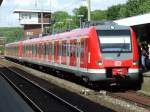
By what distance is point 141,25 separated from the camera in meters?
25.8

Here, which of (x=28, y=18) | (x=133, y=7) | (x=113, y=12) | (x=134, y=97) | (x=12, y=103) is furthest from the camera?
(x=28, y=18)

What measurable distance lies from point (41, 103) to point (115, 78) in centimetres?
352

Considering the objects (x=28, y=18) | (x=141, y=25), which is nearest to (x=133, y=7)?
(x=28, y=18)

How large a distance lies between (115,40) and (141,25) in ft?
20.0

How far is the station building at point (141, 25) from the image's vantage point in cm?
2485

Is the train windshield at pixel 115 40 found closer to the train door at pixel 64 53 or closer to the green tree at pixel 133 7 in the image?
the train door at pixel 64 53

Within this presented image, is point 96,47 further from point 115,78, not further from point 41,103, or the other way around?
point 41,103

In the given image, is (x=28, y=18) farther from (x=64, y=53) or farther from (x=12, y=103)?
(x=12, y=103)

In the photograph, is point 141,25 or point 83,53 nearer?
point 83,53

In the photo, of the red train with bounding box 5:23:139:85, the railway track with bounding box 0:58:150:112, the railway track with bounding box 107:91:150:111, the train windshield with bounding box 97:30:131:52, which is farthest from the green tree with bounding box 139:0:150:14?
the railway track with bounding box 0:58:150:112

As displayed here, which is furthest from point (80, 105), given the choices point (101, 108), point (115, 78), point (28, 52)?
point (28, 52)

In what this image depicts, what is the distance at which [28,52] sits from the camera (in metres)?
47.6

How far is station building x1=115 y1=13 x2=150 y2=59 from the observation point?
24.9 meters

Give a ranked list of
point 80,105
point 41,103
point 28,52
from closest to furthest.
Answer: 1. point 80,105
2. point 41,103
3. point 28,52
